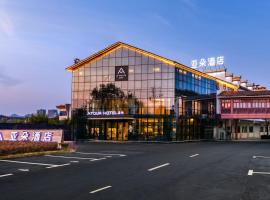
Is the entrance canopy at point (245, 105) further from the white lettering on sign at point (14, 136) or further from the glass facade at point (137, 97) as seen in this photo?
the white lettering on sign at point (14, 136)

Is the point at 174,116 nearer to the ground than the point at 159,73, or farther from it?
nearer to the ground

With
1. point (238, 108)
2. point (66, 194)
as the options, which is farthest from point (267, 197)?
point (238, 108)

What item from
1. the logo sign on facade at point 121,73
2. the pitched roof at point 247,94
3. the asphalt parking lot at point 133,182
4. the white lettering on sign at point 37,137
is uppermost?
the logo sign on facade at point 121,73

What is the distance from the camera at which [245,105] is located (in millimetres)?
62781

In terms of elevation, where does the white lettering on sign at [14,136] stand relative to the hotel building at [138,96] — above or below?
below

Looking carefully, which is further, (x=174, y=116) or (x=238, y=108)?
(x=238, y=108)

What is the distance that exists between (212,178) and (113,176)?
4510 mm

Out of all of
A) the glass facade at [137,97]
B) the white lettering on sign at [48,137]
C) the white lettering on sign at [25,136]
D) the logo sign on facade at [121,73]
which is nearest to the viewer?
the white lettering on sign at [48,137]

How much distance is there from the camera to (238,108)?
208 ft

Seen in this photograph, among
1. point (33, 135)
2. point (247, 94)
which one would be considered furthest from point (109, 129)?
point (33, 135)

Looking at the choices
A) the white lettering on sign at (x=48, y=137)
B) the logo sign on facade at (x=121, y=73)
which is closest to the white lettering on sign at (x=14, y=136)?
the white lettering on sign at (x=48, y=137)

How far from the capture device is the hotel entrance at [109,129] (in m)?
58.4

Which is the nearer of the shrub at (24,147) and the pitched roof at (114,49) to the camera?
the shrub at (24,147)

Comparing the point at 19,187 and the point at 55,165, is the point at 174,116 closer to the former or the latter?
the point at 55,165
